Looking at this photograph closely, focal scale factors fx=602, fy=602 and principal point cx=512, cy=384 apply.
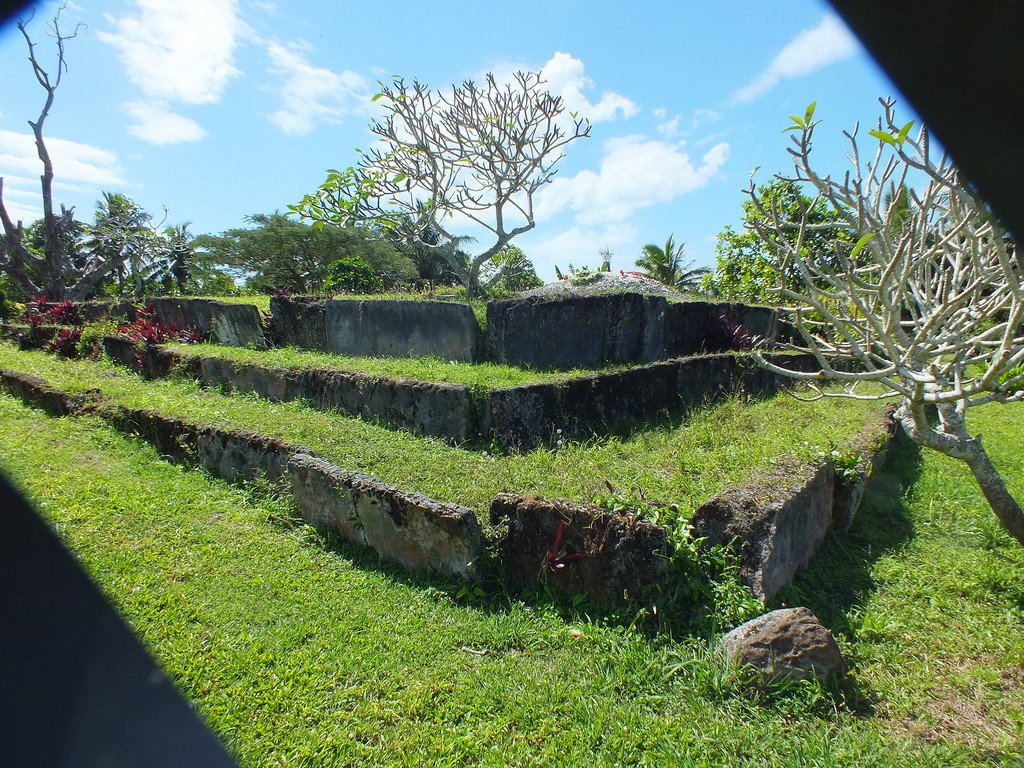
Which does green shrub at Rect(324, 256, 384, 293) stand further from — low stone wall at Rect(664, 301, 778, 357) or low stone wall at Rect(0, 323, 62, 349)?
low stone wall at Rect(664, 301, 778, 357)

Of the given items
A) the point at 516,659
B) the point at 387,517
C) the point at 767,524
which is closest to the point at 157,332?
the point at 387,517

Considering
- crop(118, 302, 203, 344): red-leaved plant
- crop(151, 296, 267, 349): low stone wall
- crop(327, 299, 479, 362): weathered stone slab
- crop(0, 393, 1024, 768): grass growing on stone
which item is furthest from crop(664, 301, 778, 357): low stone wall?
crop(118, 302, 203, 344): red-leaved plant

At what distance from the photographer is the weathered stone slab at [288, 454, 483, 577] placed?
330cm

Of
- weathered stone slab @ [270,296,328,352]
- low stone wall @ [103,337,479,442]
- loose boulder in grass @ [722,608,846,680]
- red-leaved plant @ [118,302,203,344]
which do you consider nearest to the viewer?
loose boulder in grass @ [722,608,846,680]

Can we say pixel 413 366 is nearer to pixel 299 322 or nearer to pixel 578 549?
pixel 299 322

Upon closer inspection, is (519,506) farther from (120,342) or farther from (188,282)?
(188,282)

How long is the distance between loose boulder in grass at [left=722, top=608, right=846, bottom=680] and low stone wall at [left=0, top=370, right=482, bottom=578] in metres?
1.42

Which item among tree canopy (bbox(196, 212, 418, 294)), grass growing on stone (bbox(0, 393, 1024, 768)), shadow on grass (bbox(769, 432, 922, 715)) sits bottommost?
grass growing on stone (bbox(0, 393, 1024, 768))

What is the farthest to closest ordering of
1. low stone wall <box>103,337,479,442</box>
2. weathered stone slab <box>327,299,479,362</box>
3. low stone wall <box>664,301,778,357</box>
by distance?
low stone wall <box>664,301,778,357</box> → weathered stone slab <box>327,299,479,362</box> → low stone wall <box>103,337,479,442</box>

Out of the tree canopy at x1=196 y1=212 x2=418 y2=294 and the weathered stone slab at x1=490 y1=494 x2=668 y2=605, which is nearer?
the weathered stone slab at x1=490 y1=494 x2=668 y2=605

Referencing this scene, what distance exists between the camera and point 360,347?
753 centimetres

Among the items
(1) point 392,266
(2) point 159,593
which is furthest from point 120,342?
(1) point 392,266

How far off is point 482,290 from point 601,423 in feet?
16.0

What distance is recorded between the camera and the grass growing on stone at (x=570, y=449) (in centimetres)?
369
